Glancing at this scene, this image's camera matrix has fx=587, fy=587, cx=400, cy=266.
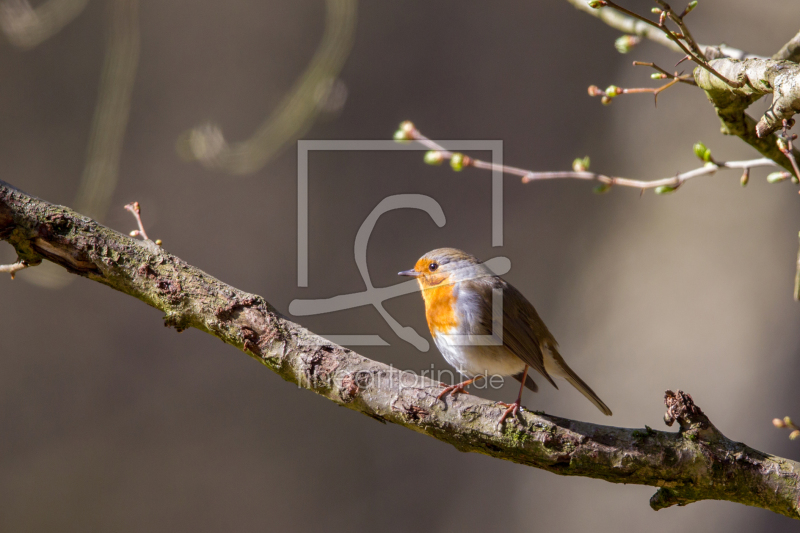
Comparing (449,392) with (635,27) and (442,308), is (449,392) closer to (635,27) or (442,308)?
(442,308)

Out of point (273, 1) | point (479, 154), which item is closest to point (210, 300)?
point (479, 154)

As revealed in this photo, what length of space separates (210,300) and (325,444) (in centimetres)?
335

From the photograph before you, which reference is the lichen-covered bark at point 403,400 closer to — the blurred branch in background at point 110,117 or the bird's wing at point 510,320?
the bird's wing at point 510,320

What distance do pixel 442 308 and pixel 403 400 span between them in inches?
38.3

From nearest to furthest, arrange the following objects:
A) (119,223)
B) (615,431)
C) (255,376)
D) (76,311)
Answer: (615,431)
(119,223)
(76,311)
(255,376)

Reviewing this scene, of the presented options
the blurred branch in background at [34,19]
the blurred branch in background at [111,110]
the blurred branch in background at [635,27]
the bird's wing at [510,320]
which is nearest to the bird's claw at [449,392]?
the bird's wing at [510,320]

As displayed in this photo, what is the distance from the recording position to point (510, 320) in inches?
112

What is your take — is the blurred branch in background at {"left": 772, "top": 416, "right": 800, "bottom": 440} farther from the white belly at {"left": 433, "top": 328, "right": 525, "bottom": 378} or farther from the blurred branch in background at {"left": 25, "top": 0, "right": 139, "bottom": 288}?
the blurred branch in background at {"left": 25, "top": 0, "right": 139, "bottom": 288}

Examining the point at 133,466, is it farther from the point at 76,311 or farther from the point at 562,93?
the point at 562,93

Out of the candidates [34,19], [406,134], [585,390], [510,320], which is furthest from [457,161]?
[34,19]

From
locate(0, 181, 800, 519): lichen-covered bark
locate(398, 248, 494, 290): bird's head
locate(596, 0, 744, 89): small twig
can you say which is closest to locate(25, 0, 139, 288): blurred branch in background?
locate(0, 181, 800, 519): lichen-covered bark

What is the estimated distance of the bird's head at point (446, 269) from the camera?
9.98 feet

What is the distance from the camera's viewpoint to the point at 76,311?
4.59 meters

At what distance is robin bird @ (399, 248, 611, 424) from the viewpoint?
2.74 m
